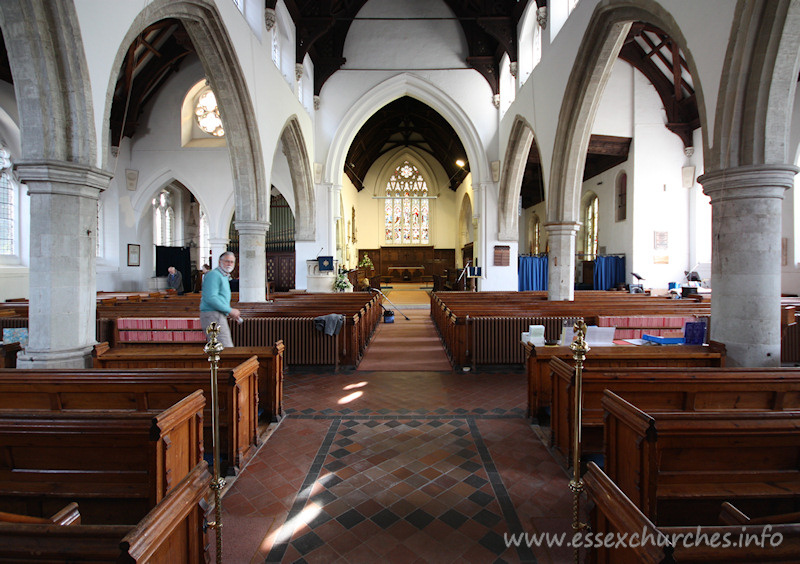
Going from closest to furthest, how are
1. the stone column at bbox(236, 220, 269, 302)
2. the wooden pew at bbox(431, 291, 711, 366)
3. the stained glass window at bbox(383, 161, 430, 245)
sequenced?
the wooden pew at bbox(431, 291, 711, 366)
the stone column at bbox(236, 220, 269, 302)
the stained glass window at bbox(383, 161, 430, 245)

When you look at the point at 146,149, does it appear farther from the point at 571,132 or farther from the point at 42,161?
the point at 571,132

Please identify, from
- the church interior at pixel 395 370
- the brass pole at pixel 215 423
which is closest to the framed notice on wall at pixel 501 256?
the church interior at pixel 395 370

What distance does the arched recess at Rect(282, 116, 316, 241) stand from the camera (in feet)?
41.2

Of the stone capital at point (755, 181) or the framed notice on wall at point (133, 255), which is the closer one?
the stone capital at point (755, 181)

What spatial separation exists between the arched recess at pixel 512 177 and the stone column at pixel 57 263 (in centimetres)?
1069

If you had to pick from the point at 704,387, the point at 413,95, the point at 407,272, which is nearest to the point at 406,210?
the point at 407,272

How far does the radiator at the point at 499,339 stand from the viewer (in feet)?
19.9

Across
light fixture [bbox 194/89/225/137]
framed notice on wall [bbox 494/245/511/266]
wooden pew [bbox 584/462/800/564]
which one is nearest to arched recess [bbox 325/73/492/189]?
framed notice on wall [bbox 494/245/511/266]

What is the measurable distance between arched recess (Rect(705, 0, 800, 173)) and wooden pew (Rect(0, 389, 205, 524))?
16.6 feet

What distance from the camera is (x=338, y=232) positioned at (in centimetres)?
1625

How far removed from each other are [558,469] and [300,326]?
409 cm

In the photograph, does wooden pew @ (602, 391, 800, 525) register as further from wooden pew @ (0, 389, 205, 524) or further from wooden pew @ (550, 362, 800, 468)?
wooden pew @ (0, 389, 205, 524)

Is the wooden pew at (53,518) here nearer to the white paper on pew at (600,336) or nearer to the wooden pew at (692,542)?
the wooden pew at (692,542)

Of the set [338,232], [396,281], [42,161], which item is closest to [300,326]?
[42,161]
